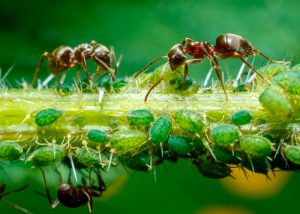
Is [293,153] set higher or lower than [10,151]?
higher

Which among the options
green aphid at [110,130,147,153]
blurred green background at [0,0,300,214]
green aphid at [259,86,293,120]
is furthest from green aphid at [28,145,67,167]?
blurred green background at [0,0,300,214]

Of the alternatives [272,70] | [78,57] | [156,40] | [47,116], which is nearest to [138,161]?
[47,116]

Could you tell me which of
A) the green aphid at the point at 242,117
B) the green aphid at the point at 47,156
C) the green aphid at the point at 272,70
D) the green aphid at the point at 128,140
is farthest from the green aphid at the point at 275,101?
the green aphid at the point at 47,156

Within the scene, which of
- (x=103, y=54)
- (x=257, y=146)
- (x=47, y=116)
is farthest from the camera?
(x=103, y=54)

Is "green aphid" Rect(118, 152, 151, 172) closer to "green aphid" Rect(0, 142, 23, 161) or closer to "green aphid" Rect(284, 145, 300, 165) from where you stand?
"green aphid" Rect(0, 142, 23, 161)

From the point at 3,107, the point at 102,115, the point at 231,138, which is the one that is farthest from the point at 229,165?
the point at 3,107

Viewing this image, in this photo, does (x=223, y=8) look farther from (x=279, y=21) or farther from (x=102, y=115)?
(x=102, y=115)

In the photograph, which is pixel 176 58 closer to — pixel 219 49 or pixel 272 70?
pixel 219 49
